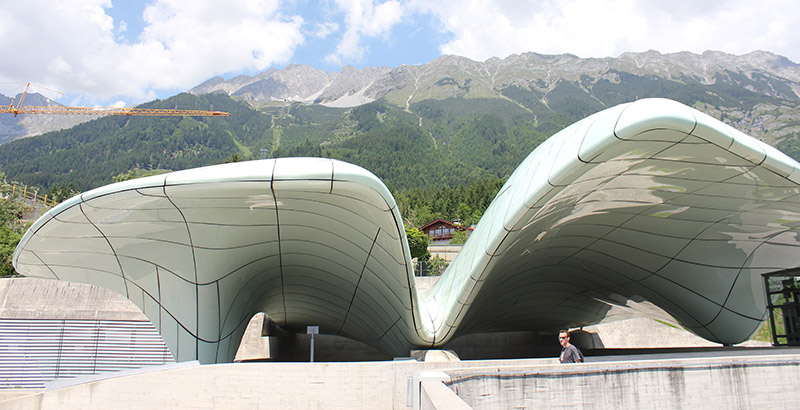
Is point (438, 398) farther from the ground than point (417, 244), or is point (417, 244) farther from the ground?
point (417, 244)

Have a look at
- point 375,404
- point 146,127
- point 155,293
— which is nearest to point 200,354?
point 155,293

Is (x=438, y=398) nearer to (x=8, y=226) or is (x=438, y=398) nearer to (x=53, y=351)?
(x=53, y=351)

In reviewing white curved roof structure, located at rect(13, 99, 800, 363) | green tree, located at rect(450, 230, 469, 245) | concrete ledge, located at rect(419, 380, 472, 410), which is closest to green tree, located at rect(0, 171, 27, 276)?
white curved roof structure, located at rect(13, 99, 800, 363)

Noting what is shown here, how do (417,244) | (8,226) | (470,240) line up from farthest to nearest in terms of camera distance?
(417,244) < (8,226) < (470,240)

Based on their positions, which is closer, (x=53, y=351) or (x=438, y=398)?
(x=438, y=398)

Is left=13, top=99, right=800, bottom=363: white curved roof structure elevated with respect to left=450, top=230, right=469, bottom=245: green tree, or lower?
lower

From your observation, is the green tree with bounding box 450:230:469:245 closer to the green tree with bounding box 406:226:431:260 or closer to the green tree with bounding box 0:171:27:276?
the green tree with bounding box 406:226:431:260

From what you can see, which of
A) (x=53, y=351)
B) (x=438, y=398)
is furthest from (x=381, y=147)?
(x=438, y=398)

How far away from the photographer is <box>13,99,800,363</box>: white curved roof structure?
11.1 m

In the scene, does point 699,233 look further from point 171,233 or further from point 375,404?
point 171,233

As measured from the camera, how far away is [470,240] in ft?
59.9

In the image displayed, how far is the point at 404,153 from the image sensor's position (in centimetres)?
14738

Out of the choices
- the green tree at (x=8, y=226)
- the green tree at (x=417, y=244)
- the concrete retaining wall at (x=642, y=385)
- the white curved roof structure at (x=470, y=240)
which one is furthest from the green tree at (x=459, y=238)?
the concrete retaining wall at (x=642, y=385)

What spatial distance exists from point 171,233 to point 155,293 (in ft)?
9.39
